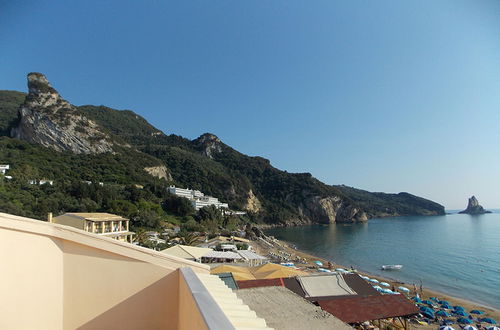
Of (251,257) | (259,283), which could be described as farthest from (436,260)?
(259,283)

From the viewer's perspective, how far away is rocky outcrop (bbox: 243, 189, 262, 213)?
86.3 m

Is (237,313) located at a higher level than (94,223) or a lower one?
higher

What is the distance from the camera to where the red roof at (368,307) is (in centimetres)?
735

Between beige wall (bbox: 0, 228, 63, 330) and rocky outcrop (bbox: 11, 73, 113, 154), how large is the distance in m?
67.3

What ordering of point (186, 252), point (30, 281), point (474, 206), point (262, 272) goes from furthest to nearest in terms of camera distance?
point (474, 206)
point (186, 252)
point (262, 272)
point (30, 281)

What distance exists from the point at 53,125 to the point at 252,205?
5645 centimetres

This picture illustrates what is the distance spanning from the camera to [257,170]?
11894cm

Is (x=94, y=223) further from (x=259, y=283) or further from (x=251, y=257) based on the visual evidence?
(x=259, y=283)

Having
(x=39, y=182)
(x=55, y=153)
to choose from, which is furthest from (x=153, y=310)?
(x=55, y=153)

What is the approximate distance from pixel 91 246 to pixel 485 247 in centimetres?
5266

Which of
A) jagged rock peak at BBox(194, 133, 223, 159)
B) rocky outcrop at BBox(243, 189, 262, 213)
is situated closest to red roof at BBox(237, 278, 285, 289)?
rocky outcrop at BBox(243, 189, 262, 213)

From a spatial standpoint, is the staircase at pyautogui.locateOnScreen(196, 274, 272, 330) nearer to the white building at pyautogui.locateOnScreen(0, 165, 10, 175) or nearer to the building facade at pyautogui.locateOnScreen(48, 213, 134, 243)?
the building facade at pyautogui.locateOnScreen(48, 213, 134, 243)

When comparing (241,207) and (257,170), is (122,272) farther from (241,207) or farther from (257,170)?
(257,170)

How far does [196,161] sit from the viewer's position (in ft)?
318
